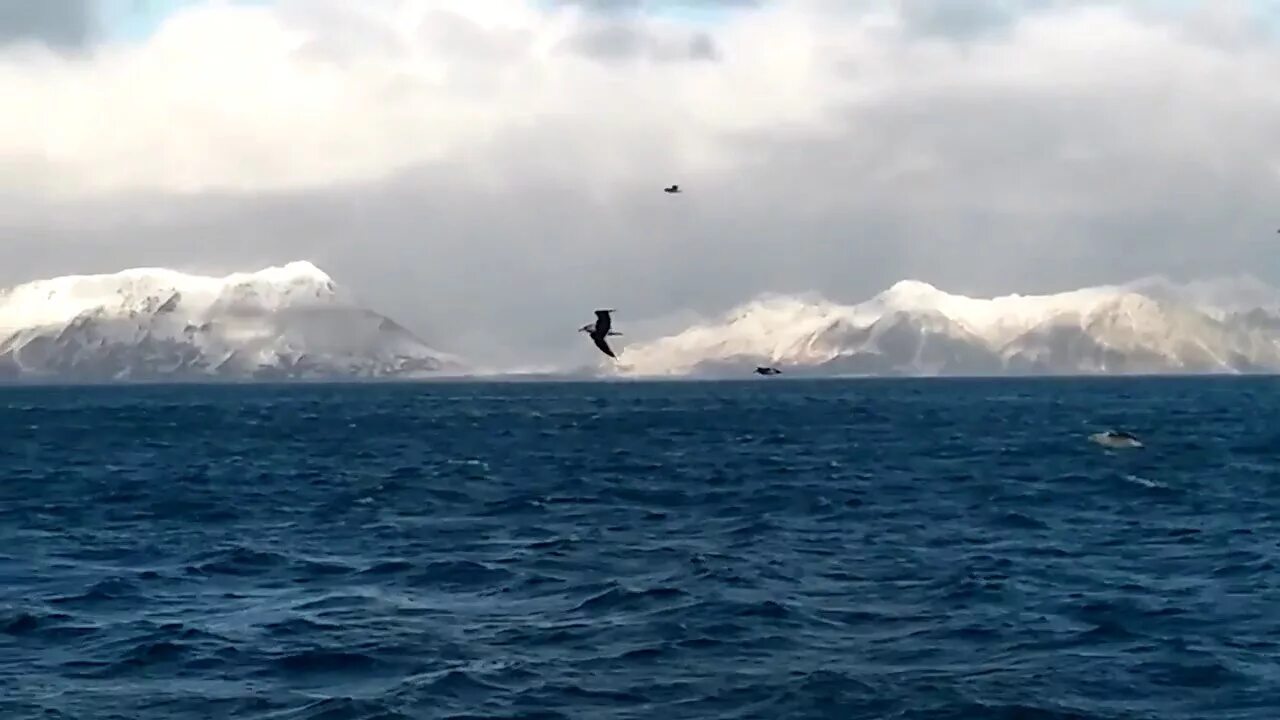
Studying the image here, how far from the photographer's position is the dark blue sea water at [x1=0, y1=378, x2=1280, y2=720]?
2691 centimetres

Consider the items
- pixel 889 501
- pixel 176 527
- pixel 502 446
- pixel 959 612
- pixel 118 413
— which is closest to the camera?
pixel 959 612

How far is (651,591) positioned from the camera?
119 ft

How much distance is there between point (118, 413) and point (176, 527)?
143039 millimetres

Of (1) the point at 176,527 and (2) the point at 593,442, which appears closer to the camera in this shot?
(1) the point at 176,527

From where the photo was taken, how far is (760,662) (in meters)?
29.0

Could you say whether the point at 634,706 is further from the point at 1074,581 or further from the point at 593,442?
the point at 593,442

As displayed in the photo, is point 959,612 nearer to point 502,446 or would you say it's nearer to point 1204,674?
point 1204,674

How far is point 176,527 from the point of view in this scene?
51375mm

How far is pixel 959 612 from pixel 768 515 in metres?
19.5

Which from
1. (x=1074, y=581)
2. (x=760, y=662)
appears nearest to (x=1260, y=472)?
(x=1074, y=581)

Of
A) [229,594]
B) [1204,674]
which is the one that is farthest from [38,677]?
[1204,674]

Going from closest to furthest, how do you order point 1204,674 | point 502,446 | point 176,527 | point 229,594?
point 1204,674 → point 229,594 → point 176,527 → point 502,446

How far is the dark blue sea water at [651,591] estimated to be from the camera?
26906 millimetres

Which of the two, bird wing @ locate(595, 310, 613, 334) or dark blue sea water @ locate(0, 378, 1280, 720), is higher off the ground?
bird wing @ locate(595, 310, 613, 334)
